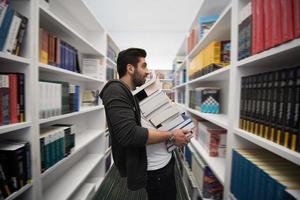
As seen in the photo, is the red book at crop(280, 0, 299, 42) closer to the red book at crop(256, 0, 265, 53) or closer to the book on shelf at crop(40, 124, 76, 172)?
the red book at crop(256, 0, 265, 53)

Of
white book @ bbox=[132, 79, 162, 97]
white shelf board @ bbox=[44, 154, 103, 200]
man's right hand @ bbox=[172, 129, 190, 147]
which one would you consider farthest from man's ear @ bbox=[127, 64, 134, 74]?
white shelf board @ bbox=[44, 154, 103, 200]

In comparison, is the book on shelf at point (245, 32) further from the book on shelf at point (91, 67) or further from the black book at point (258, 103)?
the book on shelf at point (91, 67)

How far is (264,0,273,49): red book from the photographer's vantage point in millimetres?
683

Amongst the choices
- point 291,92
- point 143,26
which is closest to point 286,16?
point 291,92

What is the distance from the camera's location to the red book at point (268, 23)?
26.9 inches

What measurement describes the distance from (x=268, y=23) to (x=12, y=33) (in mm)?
1213

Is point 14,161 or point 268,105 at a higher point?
point 268,105

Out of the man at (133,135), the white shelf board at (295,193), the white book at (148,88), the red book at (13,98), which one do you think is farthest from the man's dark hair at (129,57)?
the white shelf board at (295,193)

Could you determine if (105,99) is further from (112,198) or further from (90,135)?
(112,198)

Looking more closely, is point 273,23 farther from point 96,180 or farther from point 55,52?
point 96,180

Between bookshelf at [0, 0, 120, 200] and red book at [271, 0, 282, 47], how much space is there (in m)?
1.17

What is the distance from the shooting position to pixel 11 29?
902 mm

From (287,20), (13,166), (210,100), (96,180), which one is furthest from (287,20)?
(96,180)

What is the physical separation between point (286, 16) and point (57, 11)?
6.76 ft
